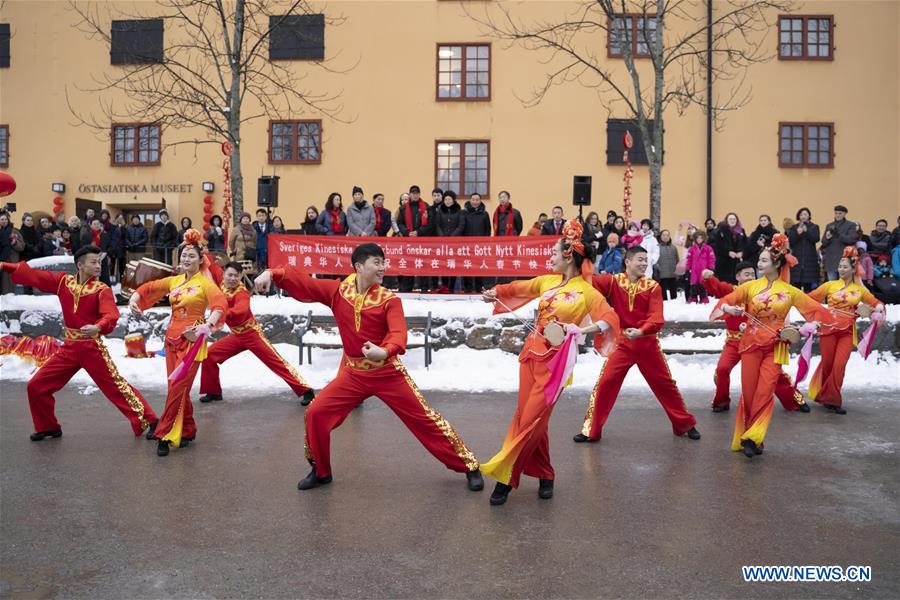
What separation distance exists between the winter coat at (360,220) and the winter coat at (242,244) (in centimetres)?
189

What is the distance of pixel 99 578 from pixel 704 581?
10.1ft

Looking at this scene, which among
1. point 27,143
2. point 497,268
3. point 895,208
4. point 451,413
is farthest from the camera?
point 27,143

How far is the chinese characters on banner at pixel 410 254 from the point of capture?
1345cm

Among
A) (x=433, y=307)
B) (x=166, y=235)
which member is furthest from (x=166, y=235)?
(x=433, y=307)

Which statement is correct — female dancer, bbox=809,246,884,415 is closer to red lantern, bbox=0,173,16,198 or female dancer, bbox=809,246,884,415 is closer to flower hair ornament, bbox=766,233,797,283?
flower hair ornament, bbox=766,233,797,283

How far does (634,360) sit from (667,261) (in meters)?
7.56

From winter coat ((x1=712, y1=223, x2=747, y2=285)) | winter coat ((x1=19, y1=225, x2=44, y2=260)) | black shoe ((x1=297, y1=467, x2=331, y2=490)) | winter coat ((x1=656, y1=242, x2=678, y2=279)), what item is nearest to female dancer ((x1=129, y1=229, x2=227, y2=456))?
black shoe ((x1=297, y1=467, x2=331, y2=490))

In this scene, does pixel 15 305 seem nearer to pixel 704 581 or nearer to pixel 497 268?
pixel 497 268

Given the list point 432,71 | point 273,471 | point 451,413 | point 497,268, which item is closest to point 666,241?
point 497,268

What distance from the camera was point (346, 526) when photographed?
4945 mm

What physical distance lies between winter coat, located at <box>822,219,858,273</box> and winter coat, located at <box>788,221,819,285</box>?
258 millimetres

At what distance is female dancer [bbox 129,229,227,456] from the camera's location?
22.6 feet

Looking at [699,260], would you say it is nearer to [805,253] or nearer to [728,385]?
[805,253]

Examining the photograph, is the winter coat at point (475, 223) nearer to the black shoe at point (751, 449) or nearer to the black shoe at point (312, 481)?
the black shoe at point (751, 449)
